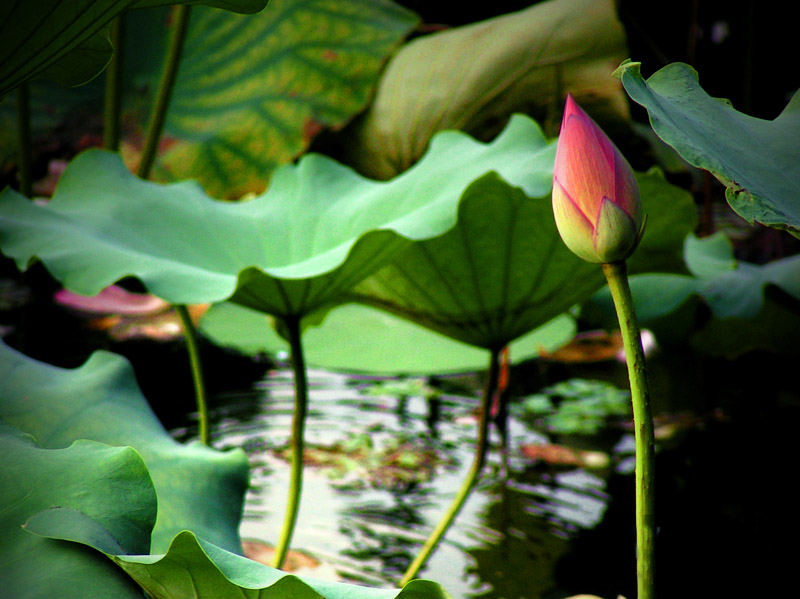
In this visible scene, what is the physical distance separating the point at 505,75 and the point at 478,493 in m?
1.09

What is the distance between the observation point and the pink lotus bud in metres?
0.40

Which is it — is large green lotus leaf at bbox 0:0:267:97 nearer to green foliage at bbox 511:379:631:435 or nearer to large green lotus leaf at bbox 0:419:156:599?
large green lotus leaf at bbox 0:419:156:599

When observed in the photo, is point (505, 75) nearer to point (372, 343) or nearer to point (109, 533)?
point (372, 343)

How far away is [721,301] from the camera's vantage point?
117cm

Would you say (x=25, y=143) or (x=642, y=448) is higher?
(x=642, y=448)

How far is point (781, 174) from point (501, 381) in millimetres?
1017

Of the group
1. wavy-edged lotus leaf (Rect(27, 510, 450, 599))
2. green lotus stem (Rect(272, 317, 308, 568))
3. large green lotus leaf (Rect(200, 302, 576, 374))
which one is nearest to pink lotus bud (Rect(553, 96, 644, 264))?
wavy-edged lotus leaf (Rect(27, 510, 450, 599))

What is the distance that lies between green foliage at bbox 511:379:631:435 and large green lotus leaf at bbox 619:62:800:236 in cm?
94

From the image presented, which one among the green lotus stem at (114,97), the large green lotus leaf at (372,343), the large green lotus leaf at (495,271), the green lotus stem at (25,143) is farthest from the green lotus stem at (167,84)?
the large green lotus leaf at (495,271)

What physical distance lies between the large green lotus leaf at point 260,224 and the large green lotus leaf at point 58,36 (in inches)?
9.6

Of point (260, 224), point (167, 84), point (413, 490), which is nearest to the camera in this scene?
point (260, 224)

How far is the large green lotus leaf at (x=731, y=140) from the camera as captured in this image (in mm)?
396

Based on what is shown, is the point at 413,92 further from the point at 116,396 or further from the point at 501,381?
the point at 116,396

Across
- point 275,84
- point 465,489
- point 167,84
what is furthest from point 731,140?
point 275,84
